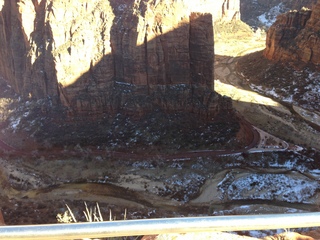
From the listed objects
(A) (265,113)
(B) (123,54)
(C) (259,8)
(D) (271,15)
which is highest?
(C) (259,8)

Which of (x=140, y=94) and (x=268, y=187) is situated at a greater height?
(x=140, y=94)

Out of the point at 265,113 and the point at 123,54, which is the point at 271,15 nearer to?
the point at 265,113

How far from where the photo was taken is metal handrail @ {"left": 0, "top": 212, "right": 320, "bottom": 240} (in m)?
3.50

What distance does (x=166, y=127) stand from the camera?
109ft

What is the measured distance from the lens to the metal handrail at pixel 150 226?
138 inches

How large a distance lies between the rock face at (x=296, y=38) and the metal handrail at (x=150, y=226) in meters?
51.3

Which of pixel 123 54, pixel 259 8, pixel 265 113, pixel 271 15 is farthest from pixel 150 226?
pixel 259 8

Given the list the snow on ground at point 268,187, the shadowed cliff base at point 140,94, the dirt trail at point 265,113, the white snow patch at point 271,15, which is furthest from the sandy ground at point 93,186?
the white snow patch at point 271,15

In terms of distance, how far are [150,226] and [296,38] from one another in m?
55.0

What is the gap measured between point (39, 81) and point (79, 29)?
838cm

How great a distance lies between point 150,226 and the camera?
3.58 meters

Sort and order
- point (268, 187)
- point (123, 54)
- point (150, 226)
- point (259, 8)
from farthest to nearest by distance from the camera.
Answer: point (259, 8) → point (123, 54) → point (268, 187) → point (150, 226)

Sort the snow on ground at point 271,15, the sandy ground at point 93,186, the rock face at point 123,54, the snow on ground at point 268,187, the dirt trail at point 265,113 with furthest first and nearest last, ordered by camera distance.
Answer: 1. the snow on ground at point 271,15
2. the dirt trail at point 265,113
3. the rock face at point 123,54
4. the snow on ground at point 268,187
5. the sandy ground at point 93,186

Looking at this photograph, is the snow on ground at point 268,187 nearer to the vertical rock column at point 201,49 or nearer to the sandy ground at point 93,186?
the sandy ground at point 93,186
